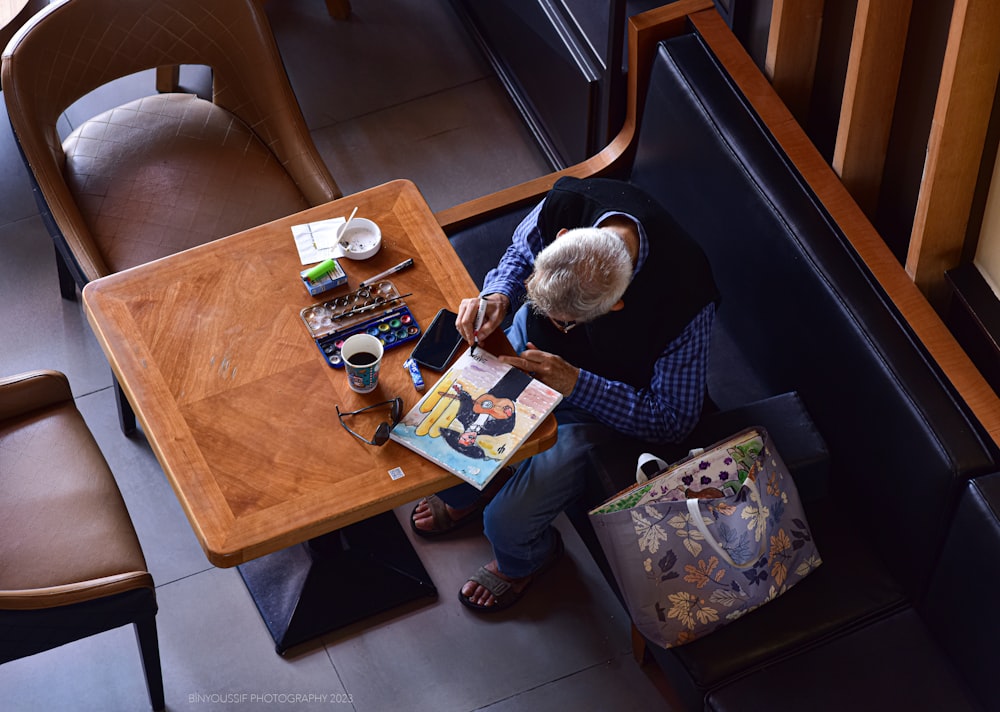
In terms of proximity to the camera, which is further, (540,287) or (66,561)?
(66,561)

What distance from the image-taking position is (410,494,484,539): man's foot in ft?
10.6

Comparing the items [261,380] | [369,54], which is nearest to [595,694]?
[261,380]

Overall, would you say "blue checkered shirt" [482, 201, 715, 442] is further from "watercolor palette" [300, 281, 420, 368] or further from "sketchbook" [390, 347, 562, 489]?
"watercolor palette" [300, 281, 420, 368]

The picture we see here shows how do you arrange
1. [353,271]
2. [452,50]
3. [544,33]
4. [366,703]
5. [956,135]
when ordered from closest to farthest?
[956,135] < [353,271] < [366,703] < [544,33] < [452,50]

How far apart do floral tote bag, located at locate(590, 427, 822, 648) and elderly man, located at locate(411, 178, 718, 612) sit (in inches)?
7.4

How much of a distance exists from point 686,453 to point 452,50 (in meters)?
2.52

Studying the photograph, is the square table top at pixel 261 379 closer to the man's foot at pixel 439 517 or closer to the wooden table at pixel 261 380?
the wooden table at pixel 261 380

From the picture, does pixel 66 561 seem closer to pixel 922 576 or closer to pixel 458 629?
pixel 458 629

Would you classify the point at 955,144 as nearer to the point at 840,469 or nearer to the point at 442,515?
the point at 840,469

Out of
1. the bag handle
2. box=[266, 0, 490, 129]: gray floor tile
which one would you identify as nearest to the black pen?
the bag handle

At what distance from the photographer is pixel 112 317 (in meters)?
2.64

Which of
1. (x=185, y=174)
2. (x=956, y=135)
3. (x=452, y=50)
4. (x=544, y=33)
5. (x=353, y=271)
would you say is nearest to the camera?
(x=956, y=135)

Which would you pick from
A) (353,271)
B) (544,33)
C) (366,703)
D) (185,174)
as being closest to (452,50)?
(544,33)

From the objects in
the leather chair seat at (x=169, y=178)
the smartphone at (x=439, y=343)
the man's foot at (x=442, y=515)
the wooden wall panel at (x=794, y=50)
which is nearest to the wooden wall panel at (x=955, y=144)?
the wooden wall panel at (x=794, y=50)
